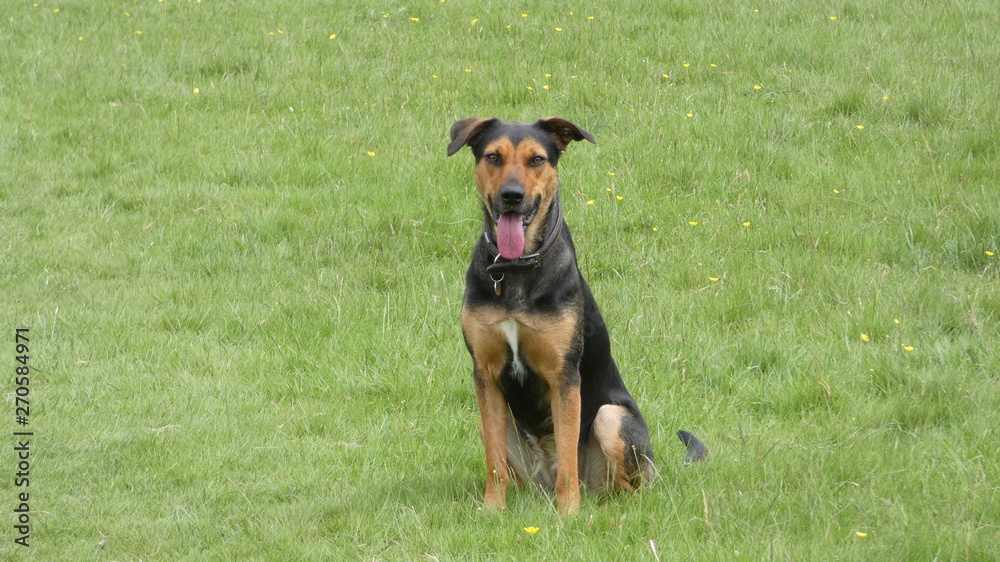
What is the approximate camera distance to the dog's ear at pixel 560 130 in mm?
4512

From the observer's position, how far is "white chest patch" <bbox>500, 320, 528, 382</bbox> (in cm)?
417

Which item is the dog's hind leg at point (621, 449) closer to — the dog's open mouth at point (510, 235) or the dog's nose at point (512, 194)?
the dog's open mouth at point (510, 235)

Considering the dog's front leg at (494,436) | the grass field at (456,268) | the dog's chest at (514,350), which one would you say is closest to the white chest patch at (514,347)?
the dog's chest at (514,350)

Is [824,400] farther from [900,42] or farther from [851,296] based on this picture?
[900,42]

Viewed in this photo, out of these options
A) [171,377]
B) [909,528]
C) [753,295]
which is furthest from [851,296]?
[171,377]

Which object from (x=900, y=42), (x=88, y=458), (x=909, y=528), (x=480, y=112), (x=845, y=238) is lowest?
(x=88, y=458)

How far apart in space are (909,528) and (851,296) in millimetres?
2621

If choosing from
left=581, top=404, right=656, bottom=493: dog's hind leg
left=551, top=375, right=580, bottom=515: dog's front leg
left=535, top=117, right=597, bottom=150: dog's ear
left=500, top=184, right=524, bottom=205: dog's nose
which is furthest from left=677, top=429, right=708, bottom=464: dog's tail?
left=535, top=117, right=597, bottom=150: dog's ear

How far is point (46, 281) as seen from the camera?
21.9 feet

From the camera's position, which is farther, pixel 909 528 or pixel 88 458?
pixel 88 458

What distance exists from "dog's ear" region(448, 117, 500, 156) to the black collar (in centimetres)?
41

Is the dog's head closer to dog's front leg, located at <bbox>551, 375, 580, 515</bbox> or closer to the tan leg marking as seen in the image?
the tan leg marking

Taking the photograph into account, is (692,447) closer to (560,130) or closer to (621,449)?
(621,449)

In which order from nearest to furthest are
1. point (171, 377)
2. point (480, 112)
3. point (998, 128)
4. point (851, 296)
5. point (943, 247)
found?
point (171, 377), point (851, 296), point (943, 247), point (998, 128), point (480, 112)
